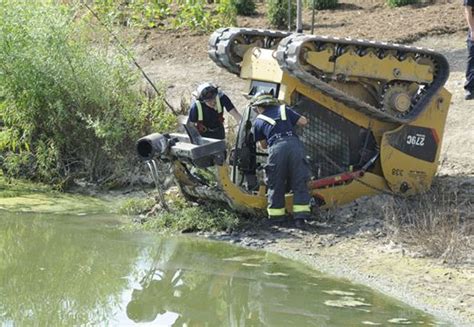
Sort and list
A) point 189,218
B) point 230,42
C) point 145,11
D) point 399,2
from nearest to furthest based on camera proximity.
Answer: point 189,218 → point 230,42 → point 145,11 → point 399,2

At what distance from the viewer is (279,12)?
63.5ft

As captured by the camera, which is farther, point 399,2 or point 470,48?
point 399,2

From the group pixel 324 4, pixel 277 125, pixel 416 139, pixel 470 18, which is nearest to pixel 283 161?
pixel 277 125

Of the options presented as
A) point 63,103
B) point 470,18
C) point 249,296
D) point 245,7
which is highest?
point 470,18

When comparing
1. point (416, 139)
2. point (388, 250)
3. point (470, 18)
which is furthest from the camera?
point (470, 18)

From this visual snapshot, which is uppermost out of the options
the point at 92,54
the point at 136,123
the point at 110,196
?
the point at 92,54

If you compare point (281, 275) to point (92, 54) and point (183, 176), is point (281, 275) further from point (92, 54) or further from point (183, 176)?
point (92, 54)

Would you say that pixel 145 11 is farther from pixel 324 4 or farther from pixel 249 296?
pixel 249 296

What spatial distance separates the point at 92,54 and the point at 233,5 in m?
7.06

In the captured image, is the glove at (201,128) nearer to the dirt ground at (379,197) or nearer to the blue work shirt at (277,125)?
the blue work shirt at (277,125)

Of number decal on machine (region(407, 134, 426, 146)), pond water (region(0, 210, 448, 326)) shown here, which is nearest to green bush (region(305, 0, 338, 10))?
number decal on machine (region(407, 134, 426, 146))

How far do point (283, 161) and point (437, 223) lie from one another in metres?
1.78

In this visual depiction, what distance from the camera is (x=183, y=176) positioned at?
11344 mm

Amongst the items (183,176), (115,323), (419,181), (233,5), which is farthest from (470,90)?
(233,5)
